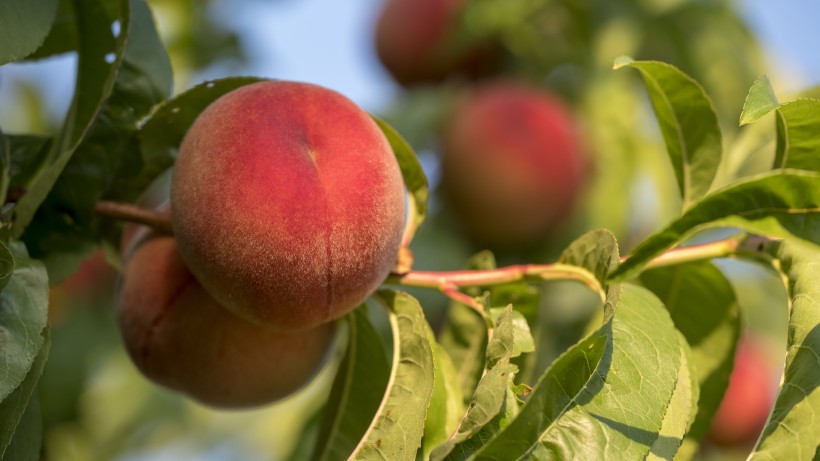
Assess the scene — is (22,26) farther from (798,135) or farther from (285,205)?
(798,135)

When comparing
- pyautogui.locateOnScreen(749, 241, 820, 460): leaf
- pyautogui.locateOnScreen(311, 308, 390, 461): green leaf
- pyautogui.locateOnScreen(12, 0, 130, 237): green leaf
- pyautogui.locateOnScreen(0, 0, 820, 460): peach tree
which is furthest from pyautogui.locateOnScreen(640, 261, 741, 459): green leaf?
pyautogui.locateOnScreen(12, 0, 130, 237): green leaf

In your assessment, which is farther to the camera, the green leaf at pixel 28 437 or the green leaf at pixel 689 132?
the green leaf at pixel 689 132

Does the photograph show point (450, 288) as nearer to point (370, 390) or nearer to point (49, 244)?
point (370, 390)

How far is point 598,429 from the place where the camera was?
2.41 feet

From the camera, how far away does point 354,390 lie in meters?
1.06

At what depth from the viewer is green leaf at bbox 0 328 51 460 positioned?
768 millimetres

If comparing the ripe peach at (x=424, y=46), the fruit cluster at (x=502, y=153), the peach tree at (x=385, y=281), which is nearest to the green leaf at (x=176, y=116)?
the peach tree at (x=385, y=281)

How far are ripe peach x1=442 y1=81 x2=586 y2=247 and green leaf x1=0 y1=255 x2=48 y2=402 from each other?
194 centimetres

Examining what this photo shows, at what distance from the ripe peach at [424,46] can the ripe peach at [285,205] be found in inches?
77.2

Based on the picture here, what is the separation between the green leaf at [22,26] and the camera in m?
0.84

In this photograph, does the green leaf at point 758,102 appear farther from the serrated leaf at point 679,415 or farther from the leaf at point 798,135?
the serrated leaf at point 679,415

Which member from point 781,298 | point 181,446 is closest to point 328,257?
point 181,446

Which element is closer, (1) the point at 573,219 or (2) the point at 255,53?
(1) the point at 573,219

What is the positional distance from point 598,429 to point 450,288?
272 millimetres
